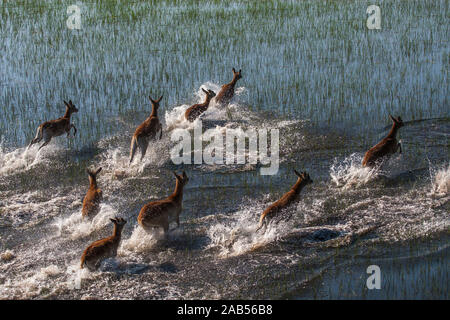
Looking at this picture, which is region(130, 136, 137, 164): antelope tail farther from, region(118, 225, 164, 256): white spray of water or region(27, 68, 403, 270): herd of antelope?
region(118, 225, 164, 256): white spray of water

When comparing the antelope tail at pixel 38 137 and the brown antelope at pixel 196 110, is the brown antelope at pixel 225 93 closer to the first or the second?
the brown antelope at pixel 196 110

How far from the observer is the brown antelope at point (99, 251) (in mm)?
6902

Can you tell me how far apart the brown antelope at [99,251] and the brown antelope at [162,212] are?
0.43 meters

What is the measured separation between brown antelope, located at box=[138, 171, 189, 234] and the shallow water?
0.57 feet

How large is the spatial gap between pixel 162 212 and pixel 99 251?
3.29 feet

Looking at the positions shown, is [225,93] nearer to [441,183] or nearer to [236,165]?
[236,165]

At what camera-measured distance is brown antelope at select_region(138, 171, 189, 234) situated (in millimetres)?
7582

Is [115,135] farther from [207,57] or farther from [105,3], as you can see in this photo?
[105,3]

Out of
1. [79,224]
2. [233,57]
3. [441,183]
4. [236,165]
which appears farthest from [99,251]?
[233,57]

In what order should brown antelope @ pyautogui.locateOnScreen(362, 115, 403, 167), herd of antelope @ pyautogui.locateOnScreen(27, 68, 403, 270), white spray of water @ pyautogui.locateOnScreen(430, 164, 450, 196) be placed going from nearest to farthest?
herd of antelope @ pyautogui.locateOnScreen(27, 68, 403, 270) → white spray of water @ pyautogui.locateOnScreen(430, 164, 450, 196) → brown antelope @ pyautogui.locateOnScreen(362, 115, 403, 167)

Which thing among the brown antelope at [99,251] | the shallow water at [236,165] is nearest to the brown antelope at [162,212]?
the shallow water at [236,165]

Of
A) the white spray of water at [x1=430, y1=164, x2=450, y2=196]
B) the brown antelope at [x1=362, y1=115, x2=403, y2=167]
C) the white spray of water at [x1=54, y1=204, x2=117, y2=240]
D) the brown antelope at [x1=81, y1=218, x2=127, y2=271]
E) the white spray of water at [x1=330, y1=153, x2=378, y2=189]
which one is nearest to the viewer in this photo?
the brown antelope at [x1=81, y1=218, x2=127, y2=271]

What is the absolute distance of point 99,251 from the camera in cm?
698

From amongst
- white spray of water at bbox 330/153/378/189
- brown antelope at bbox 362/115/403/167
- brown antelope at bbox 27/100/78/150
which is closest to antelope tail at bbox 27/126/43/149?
brown antelope at bbox 27/100/78/150
